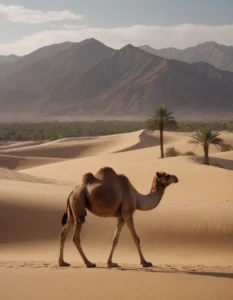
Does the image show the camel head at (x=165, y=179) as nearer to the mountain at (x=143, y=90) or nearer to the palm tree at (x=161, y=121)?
the palm tree at (x=161, y=121)

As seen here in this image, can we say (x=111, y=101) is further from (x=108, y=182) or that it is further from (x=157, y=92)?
(x=108, y=182)

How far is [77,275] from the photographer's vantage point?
29.1 feet

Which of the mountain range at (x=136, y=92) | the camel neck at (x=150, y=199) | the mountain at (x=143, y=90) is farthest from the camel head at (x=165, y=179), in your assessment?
the mountain range at (x=136, y=92)

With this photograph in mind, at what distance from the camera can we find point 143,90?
6580 inches

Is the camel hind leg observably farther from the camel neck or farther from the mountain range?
the mountain range

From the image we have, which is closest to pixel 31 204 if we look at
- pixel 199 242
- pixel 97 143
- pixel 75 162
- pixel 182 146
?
pixel 199 242

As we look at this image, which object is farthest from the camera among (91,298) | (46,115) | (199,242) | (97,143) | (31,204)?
(46,115)

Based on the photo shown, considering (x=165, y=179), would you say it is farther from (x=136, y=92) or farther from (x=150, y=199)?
(x=136, y=92)

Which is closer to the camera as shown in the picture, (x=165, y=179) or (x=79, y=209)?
(x=79, y=209)

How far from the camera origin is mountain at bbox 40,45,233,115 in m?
165

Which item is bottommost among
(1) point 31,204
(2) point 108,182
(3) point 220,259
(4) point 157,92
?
(3) point 220,259

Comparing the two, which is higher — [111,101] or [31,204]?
[111,101]

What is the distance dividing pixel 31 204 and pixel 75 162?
29419 millimetres

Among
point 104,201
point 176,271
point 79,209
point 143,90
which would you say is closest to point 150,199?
point 104,201
